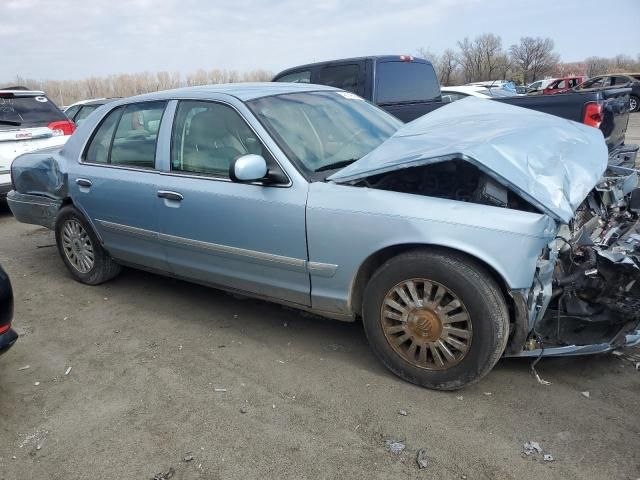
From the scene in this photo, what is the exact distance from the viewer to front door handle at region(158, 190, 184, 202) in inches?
144

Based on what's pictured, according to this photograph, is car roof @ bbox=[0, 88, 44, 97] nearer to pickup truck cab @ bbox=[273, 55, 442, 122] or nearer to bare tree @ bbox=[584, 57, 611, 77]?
pickup truck cab @ bbox=[273, 55, 442, 122]

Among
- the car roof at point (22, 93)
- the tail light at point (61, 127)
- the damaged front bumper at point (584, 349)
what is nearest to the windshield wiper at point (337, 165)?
the damaged front bumper at point (584, 349)

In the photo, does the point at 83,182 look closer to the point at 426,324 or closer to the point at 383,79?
the point at 426,324

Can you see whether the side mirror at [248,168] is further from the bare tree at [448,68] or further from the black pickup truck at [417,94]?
the bare tree at [448,68]

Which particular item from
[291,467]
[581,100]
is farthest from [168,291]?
[581,100]

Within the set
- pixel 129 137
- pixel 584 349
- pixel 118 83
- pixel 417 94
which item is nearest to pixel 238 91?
pixel 129 137

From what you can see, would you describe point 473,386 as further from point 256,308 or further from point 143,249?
Result: point 143,249

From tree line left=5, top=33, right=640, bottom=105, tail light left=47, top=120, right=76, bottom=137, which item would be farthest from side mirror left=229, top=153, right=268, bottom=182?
tree line left=5, top=33, right=640, bottom=105

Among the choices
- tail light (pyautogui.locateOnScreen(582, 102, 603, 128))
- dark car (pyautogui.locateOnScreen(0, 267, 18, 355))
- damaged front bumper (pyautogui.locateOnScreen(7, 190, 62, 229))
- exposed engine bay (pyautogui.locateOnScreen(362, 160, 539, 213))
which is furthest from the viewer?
tail light (pyautogui.locateOnScreen(582, 102, 603, 128))

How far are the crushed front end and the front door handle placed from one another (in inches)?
90.5

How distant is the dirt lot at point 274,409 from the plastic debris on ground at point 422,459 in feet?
0.13

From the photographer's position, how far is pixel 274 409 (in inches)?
114

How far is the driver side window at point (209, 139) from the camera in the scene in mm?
3451

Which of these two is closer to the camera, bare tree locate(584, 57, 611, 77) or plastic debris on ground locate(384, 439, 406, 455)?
plastic debris on ground locate(384, 439, 406, 455)
